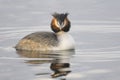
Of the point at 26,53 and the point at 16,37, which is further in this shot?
the point at 16,37

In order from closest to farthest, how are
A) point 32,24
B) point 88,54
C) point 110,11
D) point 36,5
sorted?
point 88,54
point 32,24
point 110,11
point 36,5

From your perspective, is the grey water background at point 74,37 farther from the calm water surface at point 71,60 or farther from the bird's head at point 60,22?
the bird's head at point 60,22

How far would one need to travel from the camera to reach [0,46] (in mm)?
22125

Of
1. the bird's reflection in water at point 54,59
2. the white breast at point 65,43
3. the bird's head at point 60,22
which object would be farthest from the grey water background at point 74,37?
the bird's head at point 60,22

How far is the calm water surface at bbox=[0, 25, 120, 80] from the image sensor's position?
17.1 meters

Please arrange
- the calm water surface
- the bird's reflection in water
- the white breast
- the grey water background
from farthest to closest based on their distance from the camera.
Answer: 1. the white breast
2. the bird's reflection in water
3. the grey water background
4. the calm water surface

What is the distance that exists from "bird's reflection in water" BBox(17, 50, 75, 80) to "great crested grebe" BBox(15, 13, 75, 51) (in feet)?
1.13

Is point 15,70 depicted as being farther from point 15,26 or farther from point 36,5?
→ point 36,5

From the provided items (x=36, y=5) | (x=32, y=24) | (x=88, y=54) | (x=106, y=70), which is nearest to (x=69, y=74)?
(x=106, y=70)

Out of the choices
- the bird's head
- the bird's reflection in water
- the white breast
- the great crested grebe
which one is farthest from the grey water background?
the bird's head

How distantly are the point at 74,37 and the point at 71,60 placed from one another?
4345 millimetres

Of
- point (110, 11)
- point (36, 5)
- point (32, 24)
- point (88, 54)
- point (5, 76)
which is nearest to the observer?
point (5, 76)

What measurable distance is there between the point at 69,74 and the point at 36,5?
60.2 feet

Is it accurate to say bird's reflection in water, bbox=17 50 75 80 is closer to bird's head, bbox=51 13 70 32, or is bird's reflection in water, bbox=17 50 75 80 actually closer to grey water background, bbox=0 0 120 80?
grey water background, bbox=0 0 120 80
